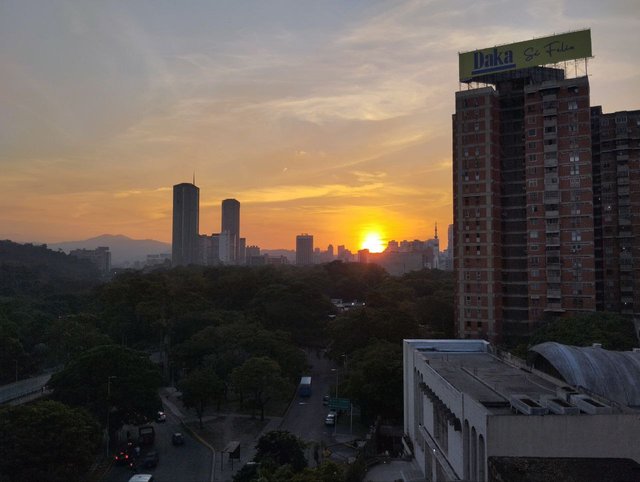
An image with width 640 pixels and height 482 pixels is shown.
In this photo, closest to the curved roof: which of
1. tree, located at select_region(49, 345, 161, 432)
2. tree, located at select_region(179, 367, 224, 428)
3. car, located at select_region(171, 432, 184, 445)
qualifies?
car, located at select_region(171, 432, 184, 445)

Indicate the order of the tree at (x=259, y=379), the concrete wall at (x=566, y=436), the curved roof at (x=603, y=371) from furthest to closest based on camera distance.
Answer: the tree at (x=259, y=379), the curved roof at (x=603, y=371), the concrete wall at (x=566, y=436)

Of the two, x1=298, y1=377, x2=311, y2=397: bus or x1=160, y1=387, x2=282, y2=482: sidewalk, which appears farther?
x1=298, y1=377, x2=311, y2=397: bus

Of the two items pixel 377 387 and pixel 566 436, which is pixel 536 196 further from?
pixel 566 436

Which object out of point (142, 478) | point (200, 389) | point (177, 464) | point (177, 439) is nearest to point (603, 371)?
point (142, 478)

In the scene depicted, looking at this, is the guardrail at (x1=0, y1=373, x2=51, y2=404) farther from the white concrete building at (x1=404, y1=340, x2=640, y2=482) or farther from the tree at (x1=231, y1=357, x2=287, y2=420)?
the white concrete building at (x1=404, y1=340, x2=640, y2=482)

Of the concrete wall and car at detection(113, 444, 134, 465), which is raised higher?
the concrete wall

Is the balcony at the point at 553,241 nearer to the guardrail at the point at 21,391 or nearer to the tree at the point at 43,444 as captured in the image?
the tree at the point at 43,444

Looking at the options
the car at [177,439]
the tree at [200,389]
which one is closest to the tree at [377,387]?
the tree at [200,389]
